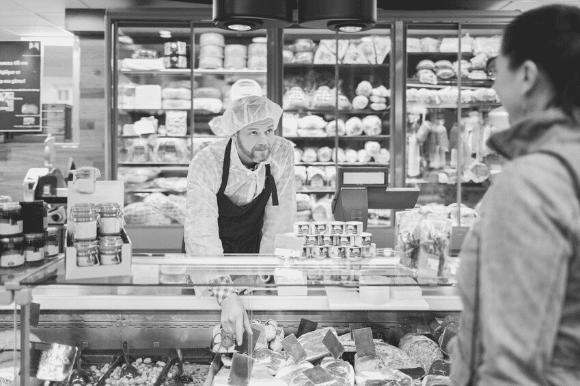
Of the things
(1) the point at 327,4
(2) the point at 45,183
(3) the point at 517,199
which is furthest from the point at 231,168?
(2) the point at 45,183

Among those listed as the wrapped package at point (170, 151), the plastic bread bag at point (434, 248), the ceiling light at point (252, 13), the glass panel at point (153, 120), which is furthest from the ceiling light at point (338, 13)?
the wrapped package at point (170, 151)

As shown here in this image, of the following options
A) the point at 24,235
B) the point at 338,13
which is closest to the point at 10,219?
the point at 24,235

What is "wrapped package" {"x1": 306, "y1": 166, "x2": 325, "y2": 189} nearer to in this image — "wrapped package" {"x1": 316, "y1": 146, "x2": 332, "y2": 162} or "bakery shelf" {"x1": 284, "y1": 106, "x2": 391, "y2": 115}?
"wrapped package" {"x1": 316, "y1": 146, "x2": 332, "y2": 162}

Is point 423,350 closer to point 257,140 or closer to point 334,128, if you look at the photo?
point 257,140

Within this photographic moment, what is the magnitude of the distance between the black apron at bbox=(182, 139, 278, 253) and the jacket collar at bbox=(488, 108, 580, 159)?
2224mm

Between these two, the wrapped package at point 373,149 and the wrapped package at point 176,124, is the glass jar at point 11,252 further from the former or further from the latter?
the wrapped package at point 373,149

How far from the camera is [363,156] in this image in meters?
6.28

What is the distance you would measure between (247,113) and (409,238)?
1.26 meters

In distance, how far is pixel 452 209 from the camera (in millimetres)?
6086

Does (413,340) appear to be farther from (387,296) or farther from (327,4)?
(327,4)

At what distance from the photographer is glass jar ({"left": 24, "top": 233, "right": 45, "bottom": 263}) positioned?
2.13 meters

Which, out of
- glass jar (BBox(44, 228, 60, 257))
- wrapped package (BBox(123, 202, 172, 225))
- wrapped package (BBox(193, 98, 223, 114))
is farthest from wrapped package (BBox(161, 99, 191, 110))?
glass jar (BBox(44, 228, 60, 257))

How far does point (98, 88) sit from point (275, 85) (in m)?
2.25

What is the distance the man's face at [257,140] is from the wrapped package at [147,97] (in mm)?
3218
